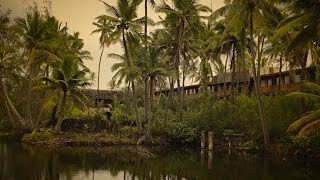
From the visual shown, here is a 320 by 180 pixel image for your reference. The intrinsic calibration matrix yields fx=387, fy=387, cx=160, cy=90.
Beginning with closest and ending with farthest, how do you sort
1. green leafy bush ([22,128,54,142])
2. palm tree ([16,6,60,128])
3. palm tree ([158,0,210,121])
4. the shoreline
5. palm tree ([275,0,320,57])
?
1. palm tree ([275,0,320,57])
2. the shoreline
3. green leafy bush ([22,128,54,142])
4. palm tree ([158,0,210,121])
5. palm tree ([16,6,60,128])

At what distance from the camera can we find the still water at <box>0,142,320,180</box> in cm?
1781

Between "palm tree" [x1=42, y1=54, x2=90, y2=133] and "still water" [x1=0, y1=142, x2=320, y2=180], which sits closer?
"still water" [x1=0, y1=142, x2=320, y2=180]

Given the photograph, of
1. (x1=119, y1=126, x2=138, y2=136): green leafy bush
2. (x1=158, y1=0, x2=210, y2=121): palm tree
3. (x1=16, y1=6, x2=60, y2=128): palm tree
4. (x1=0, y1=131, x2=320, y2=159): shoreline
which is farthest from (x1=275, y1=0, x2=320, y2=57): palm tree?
(x1=16, y1=6, x2=60, y2=128): palm tree

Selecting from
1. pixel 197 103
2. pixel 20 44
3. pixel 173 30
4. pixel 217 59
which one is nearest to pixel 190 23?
pixel 173 30

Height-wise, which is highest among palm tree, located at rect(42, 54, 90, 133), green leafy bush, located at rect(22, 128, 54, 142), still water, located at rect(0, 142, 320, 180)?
palm tree, located at rect(42, 54, 90, 133)

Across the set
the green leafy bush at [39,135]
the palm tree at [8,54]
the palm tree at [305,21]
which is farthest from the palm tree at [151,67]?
the palm tree at [305,21]

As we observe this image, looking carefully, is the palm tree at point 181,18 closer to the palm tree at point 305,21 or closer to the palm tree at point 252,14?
the palm tree at point 252,14

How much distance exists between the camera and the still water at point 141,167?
17812 millimetres

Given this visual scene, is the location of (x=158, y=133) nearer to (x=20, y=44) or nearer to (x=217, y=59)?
(x=217, y=59)

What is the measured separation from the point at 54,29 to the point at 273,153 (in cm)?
2316

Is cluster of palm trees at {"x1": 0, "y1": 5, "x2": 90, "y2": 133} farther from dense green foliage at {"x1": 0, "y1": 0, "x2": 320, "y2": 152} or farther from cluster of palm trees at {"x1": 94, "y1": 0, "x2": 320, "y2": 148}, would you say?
cluster of palm trees at {"x1": 94, "y1": 0, "x2": 320, "y2": 148}

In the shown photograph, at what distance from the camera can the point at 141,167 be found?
21047mm

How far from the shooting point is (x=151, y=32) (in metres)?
41.3

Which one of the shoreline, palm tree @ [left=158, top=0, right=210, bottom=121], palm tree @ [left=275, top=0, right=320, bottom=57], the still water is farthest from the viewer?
palm tree @ [left=158, top=0, right=210, bottom=121]
